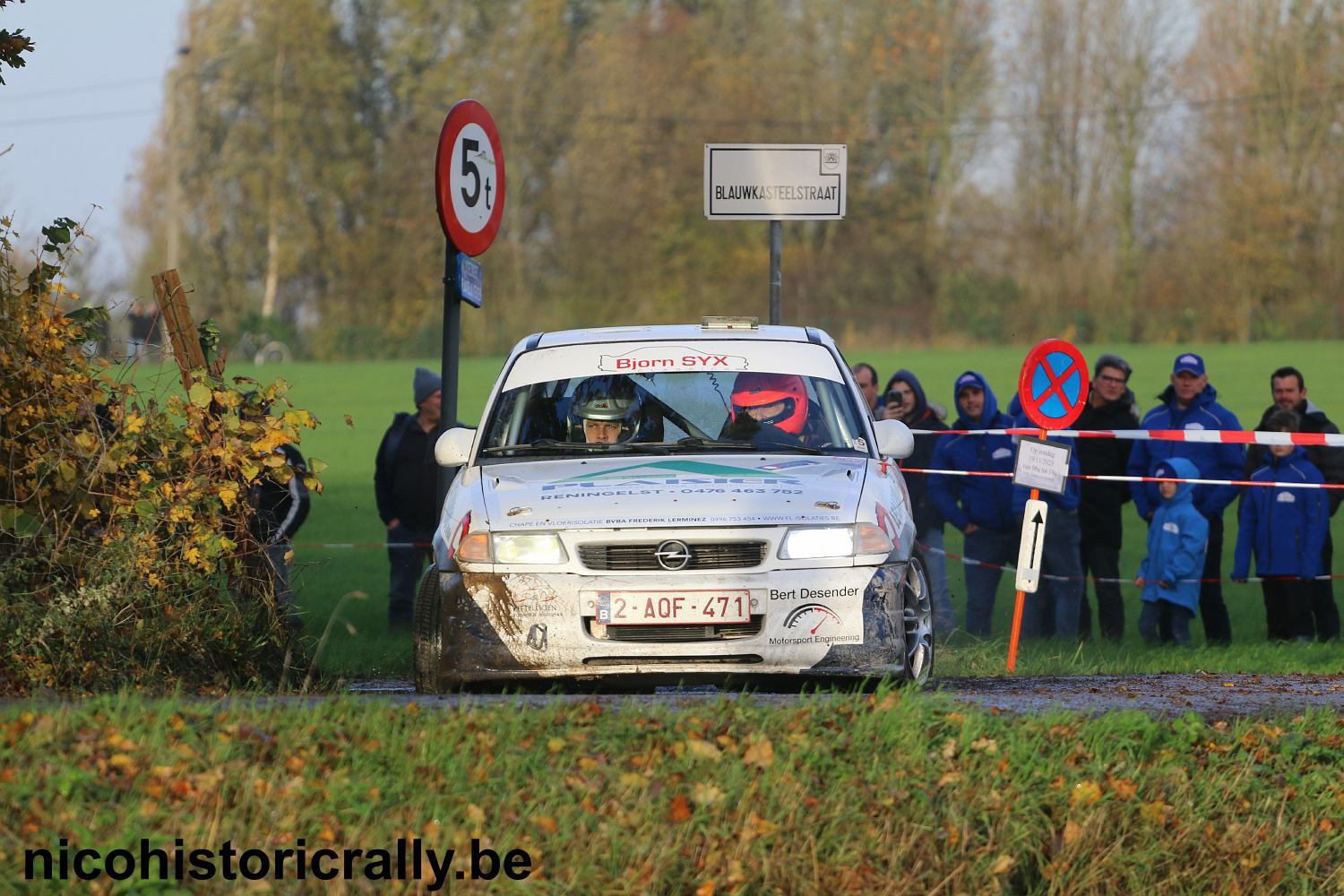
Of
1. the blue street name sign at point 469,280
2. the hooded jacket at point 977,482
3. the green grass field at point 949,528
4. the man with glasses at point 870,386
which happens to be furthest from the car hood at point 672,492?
the man with glasses at point 870,386

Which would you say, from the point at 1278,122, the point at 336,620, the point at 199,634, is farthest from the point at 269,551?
the point at 1278,122

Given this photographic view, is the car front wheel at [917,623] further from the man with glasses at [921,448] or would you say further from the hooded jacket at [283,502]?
the man with glasses at [921,448]

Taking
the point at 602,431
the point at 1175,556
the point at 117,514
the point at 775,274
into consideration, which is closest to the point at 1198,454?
the point at 1175,556

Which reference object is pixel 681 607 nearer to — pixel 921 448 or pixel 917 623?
pixel 917 623

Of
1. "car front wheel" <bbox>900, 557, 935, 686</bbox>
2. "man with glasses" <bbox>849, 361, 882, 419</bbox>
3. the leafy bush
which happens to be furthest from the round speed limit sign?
"man with glasses" <bbox>849, 361, 882, 419</bbox>

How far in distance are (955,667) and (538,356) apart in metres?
3.50

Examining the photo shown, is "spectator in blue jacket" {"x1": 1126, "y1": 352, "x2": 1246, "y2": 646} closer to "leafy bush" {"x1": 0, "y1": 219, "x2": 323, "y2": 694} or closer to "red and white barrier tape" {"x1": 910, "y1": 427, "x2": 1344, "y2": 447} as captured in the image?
"red and white barrier tape" {"x1": 910, "y1": 427, "x2": 1344, "y2": 447}

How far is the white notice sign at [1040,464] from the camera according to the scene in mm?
11758

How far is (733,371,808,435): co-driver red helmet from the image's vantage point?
8.77 metres

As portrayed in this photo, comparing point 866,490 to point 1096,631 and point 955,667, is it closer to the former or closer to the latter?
point 955,667

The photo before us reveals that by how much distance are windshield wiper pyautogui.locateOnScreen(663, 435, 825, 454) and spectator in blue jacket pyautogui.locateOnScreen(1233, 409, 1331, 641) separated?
625 cm

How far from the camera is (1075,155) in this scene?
60219 mm

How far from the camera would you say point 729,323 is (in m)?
9.76

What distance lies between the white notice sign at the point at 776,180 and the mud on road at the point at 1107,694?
4274mm
